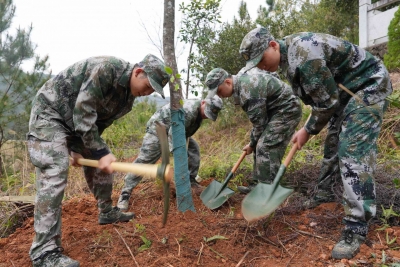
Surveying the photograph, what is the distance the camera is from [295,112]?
395cm

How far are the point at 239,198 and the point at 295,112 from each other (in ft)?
3.87

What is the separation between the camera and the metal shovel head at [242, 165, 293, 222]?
97.8 inches

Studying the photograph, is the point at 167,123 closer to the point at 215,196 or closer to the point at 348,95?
the point at 215,196

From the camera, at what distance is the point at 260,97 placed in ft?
12.2

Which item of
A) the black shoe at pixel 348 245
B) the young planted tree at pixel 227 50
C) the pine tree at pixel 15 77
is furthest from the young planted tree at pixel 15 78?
the black shoe at pixel 348 245

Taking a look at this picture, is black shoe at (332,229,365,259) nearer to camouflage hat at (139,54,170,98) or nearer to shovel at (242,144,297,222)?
shovel at (242,144,297,222)

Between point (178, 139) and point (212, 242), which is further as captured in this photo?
point (178, 139)

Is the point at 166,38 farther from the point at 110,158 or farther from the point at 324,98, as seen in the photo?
the point at 324,98

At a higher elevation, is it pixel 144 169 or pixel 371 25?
pixel 371 25

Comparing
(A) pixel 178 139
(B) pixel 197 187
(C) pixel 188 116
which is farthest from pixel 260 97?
(B) pixel 197 187

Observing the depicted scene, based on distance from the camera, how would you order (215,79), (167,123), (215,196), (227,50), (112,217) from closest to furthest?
(112,217)
(215,196)
(215,79)
(167,123)
(227,50)

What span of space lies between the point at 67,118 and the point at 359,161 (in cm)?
221

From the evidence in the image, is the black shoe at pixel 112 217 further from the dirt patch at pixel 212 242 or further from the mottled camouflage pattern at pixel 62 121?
the mottled camouflage pattern at pixel 62 121

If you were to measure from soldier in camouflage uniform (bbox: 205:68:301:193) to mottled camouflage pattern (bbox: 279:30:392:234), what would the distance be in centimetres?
98
